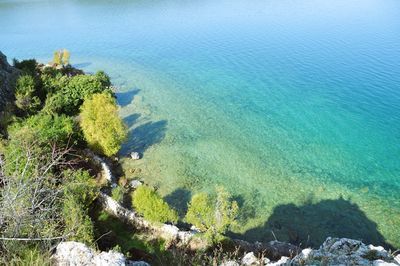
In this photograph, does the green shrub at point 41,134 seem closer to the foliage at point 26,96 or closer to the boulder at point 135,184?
the foliage at point 26,96

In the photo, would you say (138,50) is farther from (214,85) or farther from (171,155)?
(171,155)

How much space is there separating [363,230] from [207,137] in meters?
21.5

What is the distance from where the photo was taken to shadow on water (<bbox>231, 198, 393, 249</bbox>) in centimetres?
3086

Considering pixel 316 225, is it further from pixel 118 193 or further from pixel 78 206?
pixel 78 206

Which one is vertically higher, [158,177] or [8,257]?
[8,257]

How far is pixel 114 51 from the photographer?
79.1 meters

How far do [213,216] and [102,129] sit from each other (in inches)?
641

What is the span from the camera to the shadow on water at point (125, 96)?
178 ft

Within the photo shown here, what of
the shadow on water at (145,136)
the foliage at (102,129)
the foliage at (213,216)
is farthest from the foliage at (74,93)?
the foliage at (213,216)

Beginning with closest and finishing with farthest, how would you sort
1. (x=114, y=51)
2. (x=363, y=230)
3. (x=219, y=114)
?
(x=363, y=230) < (x=219, y=114) < (x=114, y=51)

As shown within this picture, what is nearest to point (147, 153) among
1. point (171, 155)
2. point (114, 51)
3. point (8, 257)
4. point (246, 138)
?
point (171, 155)

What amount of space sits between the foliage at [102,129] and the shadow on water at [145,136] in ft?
12.6

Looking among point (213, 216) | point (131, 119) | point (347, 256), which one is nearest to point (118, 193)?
point (213, 216)

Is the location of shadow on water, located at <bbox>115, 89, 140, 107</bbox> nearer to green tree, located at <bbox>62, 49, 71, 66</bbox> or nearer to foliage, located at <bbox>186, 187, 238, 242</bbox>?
green tree, located at <bbox>62, 49, 71, 66</bbox>
